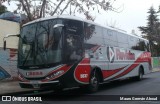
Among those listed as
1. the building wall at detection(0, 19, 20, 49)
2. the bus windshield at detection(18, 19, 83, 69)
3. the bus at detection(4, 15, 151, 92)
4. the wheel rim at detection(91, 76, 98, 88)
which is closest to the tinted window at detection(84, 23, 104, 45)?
the bus at detection(4, 15, 151, 92)

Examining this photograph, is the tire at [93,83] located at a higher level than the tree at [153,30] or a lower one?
lower

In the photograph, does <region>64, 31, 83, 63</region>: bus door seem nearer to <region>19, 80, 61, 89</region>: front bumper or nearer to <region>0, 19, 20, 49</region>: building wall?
<region>19, 80, 61, 89</region>: front bumper

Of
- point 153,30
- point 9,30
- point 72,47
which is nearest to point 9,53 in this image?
point 9,30

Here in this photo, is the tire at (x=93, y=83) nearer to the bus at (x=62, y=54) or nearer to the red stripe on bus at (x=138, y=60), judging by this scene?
the bus at (x=62, y=54)

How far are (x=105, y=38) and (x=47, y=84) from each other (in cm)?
496

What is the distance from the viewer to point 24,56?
12.2m

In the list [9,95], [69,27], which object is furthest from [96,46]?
[9,95]

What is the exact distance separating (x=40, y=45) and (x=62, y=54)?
3.51 ft

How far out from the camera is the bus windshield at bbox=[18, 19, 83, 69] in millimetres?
11414

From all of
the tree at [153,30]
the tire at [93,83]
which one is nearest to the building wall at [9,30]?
the tire at [93,83]

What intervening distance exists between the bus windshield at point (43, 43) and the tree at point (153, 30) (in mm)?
51222

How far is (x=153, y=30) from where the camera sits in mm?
67812

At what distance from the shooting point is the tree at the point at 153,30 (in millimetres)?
64312

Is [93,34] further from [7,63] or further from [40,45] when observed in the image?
[7,63]
